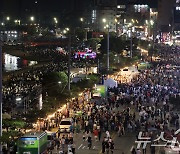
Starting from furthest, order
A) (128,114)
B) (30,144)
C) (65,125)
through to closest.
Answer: (128,114) < (65,125) < (30,144)

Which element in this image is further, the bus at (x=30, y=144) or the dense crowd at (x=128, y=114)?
the dense crowd at (x=128, y=114)

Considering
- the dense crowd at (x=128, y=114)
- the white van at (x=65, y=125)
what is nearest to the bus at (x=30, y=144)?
the dense crowd at (x=128, y=114)

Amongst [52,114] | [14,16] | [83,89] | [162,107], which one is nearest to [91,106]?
[83,89]

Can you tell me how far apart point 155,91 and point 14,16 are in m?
111

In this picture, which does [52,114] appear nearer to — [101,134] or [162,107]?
[101,134]

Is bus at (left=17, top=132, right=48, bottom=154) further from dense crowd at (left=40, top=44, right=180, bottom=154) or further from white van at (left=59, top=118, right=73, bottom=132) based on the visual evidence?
white van at (left=59, top=118, right=73, bottom=132)

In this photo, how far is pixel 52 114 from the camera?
35375mm

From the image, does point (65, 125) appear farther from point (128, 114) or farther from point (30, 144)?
point (30, 144)

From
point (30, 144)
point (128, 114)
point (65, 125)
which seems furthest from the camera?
point (128, 114)

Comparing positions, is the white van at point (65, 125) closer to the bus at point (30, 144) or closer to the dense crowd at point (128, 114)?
the dense crowd at point (128, 114)

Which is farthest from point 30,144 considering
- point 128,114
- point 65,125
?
point 128,114

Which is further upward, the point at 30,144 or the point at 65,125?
the point at 65,125

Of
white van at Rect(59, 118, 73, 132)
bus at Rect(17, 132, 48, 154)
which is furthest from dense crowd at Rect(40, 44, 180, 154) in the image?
bus at Rect(17, 132, 48, 154)

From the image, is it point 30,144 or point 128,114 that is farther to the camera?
point 128,114
